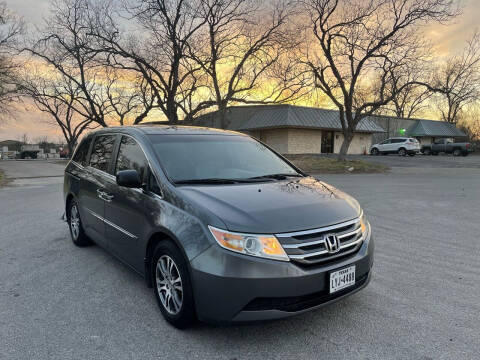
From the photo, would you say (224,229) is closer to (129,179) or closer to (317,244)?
(317,244)

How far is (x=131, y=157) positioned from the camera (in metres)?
3.88

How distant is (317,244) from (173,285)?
1.30 meters

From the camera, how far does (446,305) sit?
134 inches

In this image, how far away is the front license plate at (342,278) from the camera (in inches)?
106

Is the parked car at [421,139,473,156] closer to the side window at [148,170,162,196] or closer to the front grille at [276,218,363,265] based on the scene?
the front grille at [276,218,363,265]

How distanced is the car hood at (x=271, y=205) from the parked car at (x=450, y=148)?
128ft

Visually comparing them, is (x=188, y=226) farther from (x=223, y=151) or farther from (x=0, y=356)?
(x=0, y=356)

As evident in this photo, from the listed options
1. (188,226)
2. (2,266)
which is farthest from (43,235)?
(188,226)

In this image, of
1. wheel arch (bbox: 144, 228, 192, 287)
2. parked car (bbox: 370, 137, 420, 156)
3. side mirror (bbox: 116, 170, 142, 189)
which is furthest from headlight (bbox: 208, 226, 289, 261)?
parked car (bbox: 370, 137, 420, 156)

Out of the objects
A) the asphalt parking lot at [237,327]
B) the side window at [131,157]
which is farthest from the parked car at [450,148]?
the side window at [131,157]

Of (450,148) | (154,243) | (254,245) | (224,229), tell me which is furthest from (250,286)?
(450,148)

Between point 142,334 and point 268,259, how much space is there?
52.5 inches

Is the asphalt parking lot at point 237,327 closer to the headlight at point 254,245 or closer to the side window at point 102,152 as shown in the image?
the headlight at point 254,245

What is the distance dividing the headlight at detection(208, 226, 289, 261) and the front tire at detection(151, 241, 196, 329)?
47 cm
